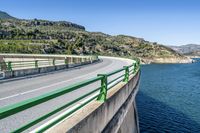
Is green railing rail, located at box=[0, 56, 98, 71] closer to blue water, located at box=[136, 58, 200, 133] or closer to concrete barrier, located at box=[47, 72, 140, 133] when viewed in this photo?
blue water, located at box=[136, 58, 200, 133]

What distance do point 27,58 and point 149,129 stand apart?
105ft

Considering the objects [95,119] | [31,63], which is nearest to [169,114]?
[31,63]

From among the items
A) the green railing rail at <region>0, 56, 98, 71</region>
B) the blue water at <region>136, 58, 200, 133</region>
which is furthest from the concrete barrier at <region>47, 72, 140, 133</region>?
the blue water at <region>136, 58, 200, 133</region>

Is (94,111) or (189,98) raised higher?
(94,111)

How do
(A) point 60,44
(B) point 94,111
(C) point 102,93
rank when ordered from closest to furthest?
(B) point 94,111 < (C) point 102,93 < (A) point 60,44

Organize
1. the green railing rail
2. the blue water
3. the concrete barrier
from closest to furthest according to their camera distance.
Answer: the concrete barrier < the green railing rail < the blue water

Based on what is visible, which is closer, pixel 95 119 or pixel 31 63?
pixel 95 119

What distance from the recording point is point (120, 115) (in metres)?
11.9

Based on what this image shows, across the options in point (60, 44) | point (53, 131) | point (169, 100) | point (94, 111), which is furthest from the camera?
point (60, 44)

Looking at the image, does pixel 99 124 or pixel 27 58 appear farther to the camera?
pixel 27 58

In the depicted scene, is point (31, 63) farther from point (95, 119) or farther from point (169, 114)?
point (95, 119)

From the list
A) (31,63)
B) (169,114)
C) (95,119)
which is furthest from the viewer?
(169,114)

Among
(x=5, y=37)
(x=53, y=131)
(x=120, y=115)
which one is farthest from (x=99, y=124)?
(x=5, y=37)

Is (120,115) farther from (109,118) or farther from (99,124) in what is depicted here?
(99,124)
